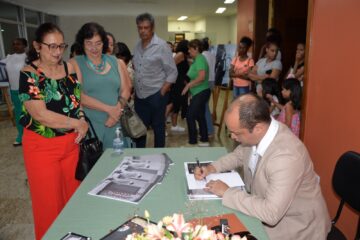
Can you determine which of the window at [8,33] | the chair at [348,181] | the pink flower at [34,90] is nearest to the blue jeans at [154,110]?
the pink flower at [34,90]

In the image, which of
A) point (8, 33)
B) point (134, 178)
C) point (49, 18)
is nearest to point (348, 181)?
point (134, 178)

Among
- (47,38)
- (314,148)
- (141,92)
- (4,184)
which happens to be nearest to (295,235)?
(314,148)

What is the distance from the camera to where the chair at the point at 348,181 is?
1.46 metres

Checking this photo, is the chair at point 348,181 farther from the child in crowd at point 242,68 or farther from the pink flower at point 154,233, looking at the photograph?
the child in crowd at point 242,68

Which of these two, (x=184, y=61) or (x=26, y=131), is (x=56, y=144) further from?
(x=184, y=61)

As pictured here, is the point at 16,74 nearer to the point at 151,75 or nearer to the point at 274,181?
the point at 151,75

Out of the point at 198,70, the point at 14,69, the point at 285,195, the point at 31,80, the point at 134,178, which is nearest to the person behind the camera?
the point at 285,195

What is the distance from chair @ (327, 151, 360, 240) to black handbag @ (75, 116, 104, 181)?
1346 millimetres

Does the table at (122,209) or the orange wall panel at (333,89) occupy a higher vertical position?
the orange wall panel at (333,89)

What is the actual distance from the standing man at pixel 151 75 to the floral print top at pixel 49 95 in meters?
1.18

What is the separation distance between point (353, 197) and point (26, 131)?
1.76 meters

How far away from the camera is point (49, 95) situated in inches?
68.4

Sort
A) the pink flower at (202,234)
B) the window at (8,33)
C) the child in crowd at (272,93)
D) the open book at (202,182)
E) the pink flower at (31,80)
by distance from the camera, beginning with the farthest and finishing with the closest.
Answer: the window at (8,33)
the child in crowd at (272,93)
the pink flower at (31,80)
the open book at (202,182)
the pink flower at (202,234)

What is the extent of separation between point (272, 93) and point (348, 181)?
1.81 meters
